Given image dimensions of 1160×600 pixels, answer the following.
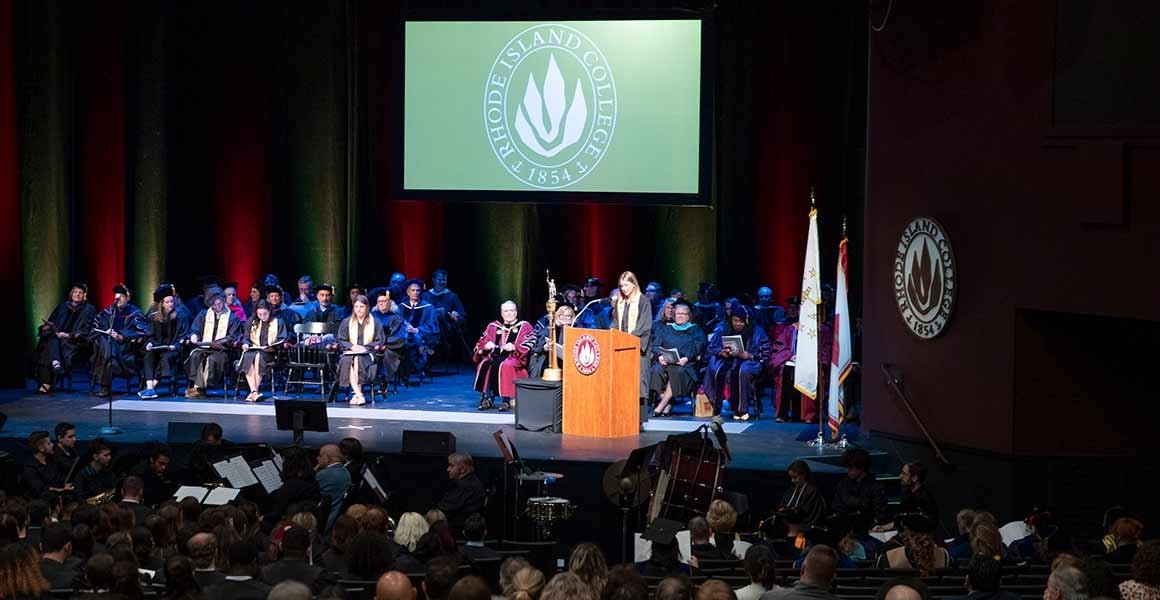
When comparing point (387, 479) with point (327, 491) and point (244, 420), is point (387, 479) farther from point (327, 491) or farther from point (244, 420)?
point (244, 420)

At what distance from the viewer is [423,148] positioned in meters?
16.0

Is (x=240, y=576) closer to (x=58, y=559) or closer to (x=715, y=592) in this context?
(x=58, y=559)

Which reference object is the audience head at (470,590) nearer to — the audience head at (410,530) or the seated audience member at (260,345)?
the audience head at (410,530)

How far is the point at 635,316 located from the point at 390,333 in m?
2.92

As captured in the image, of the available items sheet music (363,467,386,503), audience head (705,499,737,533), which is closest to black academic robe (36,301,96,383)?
sheet music (363,467,386,503)

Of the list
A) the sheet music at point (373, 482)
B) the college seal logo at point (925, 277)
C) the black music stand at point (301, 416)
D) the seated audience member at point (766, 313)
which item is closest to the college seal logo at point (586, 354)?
the black music stand at point (301, 416)

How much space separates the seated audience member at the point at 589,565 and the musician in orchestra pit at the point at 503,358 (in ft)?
26.7

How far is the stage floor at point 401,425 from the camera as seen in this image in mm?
12406

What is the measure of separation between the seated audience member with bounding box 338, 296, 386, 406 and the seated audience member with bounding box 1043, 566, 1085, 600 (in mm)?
9983

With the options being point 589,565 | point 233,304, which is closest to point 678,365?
point 233,304

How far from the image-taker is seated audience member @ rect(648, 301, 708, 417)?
14.9 meters

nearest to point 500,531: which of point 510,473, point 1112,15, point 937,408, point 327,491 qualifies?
point 510,473

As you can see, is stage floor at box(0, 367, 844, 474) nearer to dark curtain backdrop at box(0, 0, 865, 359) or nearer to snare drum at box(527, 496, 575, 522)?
snare drum at box(527, 496, 575, 522)

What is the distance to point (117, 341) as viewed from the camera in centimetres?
1577
